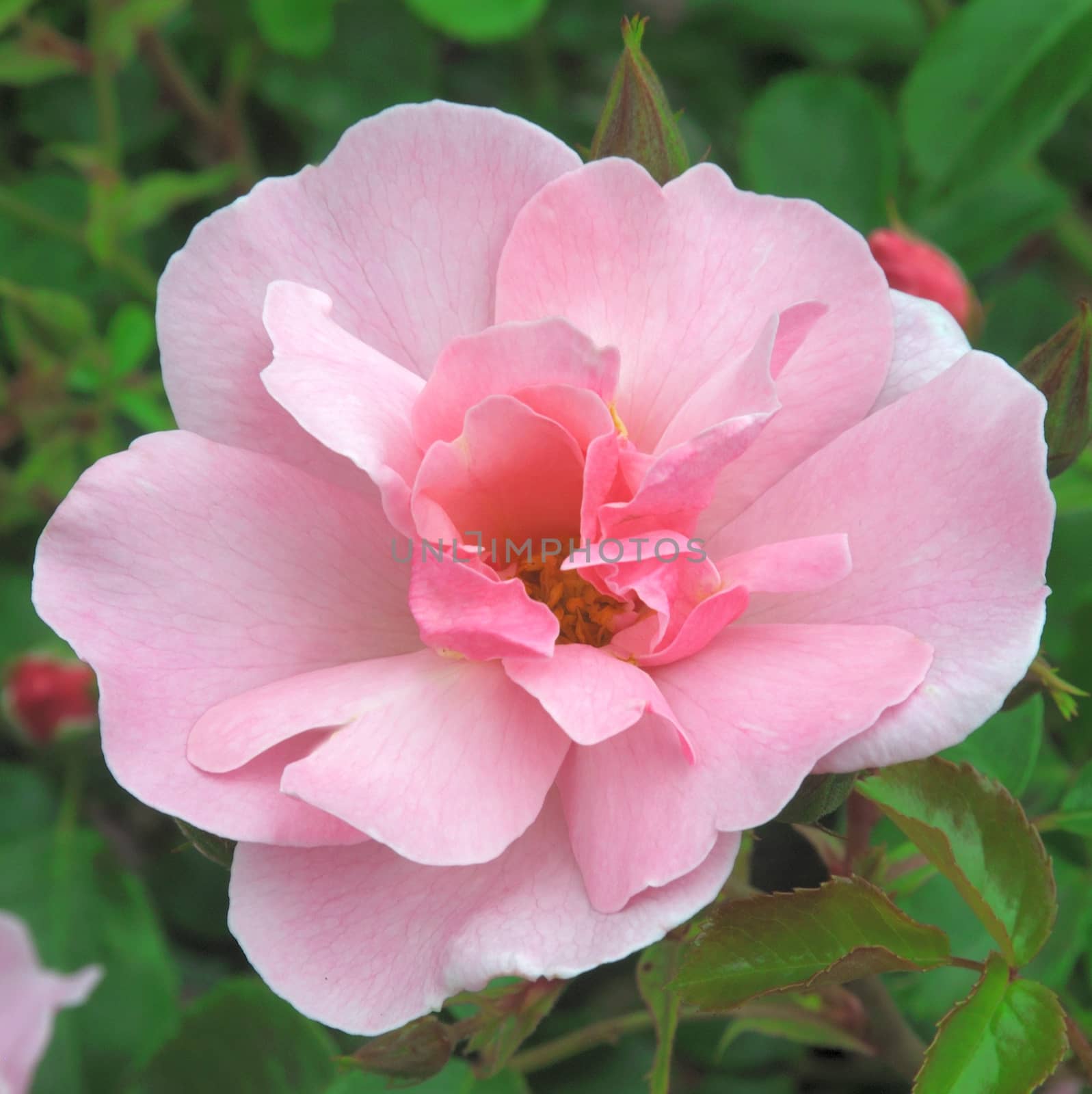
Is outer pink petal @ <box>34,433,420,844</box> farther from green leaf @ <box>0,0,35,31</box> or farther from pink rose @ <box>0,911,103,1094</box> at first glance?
green leaf @ <box>0,0,35,31</box>

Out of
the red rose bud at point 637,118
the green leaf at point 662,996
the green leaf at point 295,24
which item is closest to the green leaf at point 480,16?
the green leaf at point 295,24

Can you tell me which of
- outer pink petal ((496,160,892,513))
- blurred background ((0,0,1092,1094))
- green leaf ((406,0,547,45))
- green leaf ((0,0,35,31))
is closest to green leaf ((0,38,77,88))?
blurred background ((0,0,1092,1094))

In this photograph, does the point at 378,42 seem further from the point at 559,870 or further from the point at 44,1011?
the point at 559,870

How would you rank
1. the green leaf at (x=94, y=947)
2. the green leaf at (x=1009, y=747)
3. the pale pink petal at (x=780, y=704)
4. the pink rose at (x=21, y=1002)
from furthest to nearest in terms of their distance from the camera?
the green leaf at (x=94, y=947), the pink rose at (x=21, y=1002), the green leaf at (x=1009, y=747), the pale pink petal at (x=780, y=704)

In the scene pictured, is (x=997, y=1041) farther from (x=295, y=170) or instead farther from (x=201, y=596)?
(x=295, y=170)

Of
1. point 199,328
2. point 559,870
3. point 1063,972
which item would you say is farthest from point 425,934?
point 1063,972

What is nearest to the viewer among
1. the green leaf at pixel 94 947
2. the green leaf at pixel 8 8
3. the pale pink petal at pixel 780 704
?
the pale pink petal at pixel 780 704

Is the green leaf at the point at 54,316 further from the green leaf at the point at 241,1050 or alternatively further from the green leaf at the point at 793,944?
the green leaf at the point at 793,944
